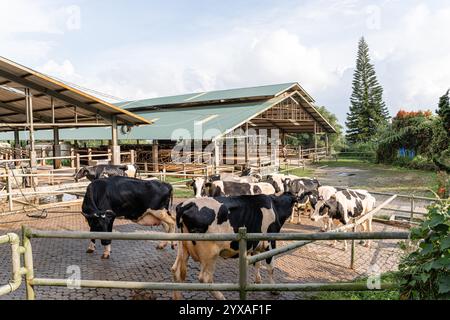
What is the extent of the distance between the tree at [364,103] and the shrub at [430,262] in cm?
5193

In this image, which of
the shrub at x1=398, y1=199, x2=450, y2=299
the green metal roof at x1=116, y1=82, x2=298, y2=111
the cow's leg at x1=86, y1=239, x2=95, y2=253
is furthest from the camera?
the green metal roof at x1=116, y1=82, x2=298, y2=111

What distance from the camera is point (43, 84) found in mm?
13508

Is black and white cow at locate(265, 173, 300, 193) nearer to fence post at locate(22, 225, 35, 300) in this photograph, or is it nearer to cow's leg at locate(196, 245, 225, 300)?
cow's leg at locate(196, 245, 225, 300)

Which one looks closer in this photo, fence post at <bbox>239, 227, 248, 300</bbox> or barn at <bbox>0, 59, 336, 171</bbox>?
fence post at <bbox>239, 227, 248, 300</bbox>

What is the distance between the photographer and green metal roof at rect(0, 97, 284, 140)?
2025cm

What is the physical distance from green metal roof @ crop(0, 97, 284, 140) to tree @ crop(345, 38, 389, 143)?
31.6 meters

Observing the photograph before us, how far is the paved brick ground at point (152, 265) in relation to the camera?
5.30 metres

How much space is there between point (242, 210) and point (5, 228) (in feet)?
24.8

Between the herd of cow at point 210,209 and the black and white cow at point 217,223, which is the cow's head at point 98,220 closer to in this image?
the herd of cow at point 210,209

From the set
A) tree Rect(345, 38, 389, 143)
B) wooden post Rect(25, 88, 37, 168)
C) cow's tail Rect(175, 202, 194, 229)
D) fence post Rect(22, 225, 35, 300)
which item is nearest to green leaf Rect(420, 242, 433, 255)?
cow's tail Rect(175, 202, 194, 229)

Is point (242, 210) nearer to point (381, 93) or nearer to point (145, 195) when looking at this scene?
point (145, 195)

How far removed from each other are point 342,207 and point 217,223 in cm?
455

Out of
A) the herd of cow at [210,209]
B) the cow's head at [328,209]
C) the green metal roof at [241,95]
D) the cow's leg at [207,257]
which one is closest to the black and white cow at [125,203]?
the herd of cow at [210,209]

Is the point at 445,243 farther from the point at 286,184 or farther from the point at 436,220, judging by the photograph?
the point at 286,184
